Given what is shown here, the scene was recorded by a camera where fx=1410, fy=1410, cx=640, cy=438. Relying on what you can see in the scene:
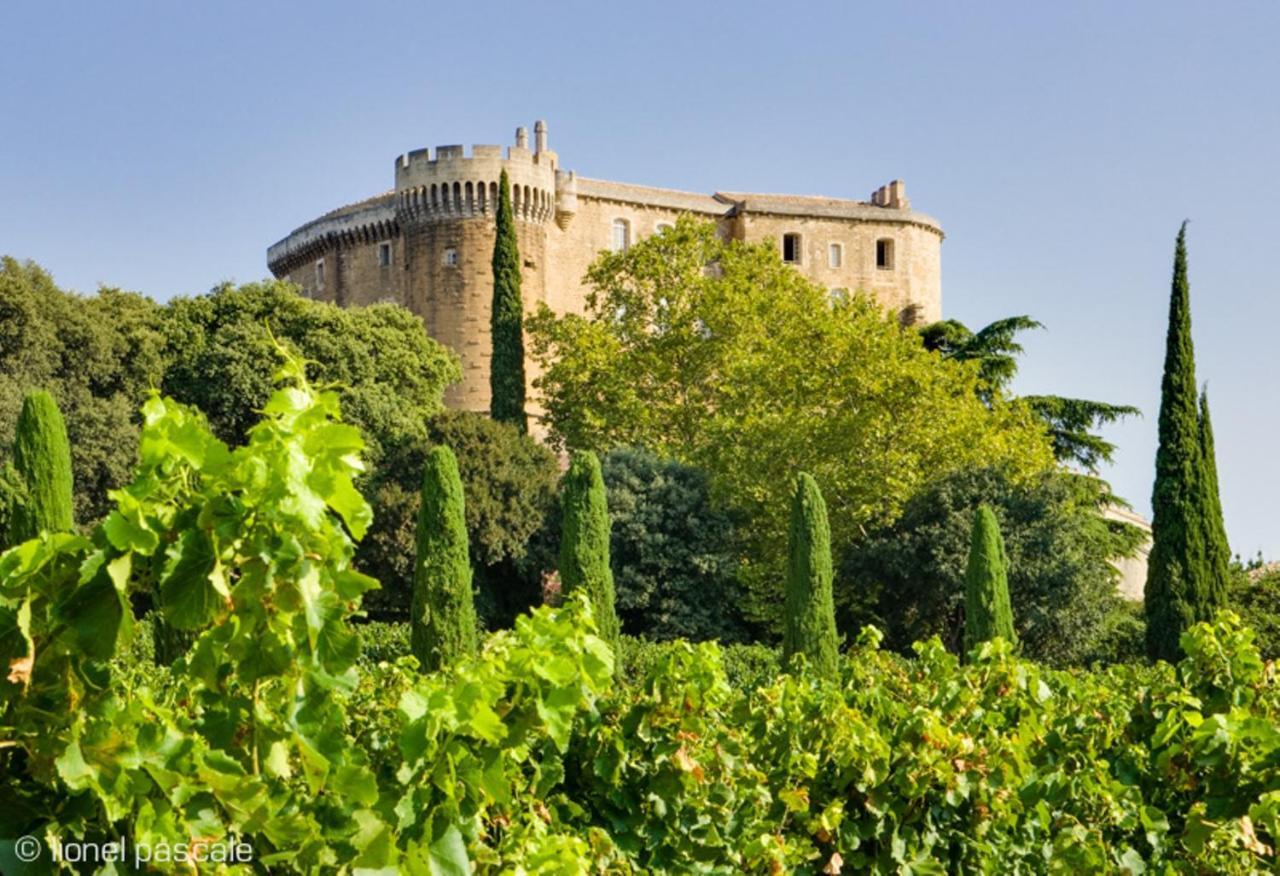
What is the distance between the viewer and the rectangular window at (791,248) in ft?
153

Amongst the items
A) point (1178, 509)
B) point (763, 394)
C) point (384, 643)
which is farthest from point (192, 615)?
point (763, 394)

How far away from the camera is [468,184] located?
Answer: 40.4 metres

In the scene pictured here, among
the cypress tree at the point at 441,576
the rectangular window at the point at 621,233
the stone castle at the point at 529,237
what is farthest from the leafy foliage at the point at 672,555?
the rectangular window at the point at 621,233

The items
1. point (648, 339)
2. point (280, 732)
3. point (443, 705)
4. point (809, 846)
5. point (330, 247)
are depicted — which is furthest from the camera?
point (330, 247)

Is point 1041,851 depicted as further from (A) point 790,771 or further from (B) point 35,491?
(B) point 35,491

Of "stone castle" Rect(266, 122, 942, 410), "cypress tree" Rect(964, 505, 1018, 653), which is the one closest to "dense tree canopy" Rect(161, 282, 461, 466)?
"stone castle" Rect(266, 122, 942, 410)

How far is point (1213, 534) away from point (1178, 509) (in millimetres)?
744

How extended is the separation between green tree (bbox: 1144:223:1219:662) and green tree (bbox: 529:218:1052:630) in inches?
118

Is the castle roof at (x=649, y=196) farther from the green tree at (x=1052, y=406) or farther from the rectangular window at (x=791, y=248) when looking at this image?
the green tree at (x=1052, y=406)

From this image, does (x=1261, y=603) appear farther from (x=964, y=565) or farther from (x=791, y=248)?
(x=791, y=248)

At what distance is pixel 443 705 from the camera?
350cm

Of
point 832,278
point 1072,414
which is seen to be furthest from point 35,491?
point 832,278

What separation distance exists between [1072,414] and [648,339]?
11169mm

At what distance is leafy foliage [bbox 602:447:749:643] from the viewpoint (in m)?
25.2
